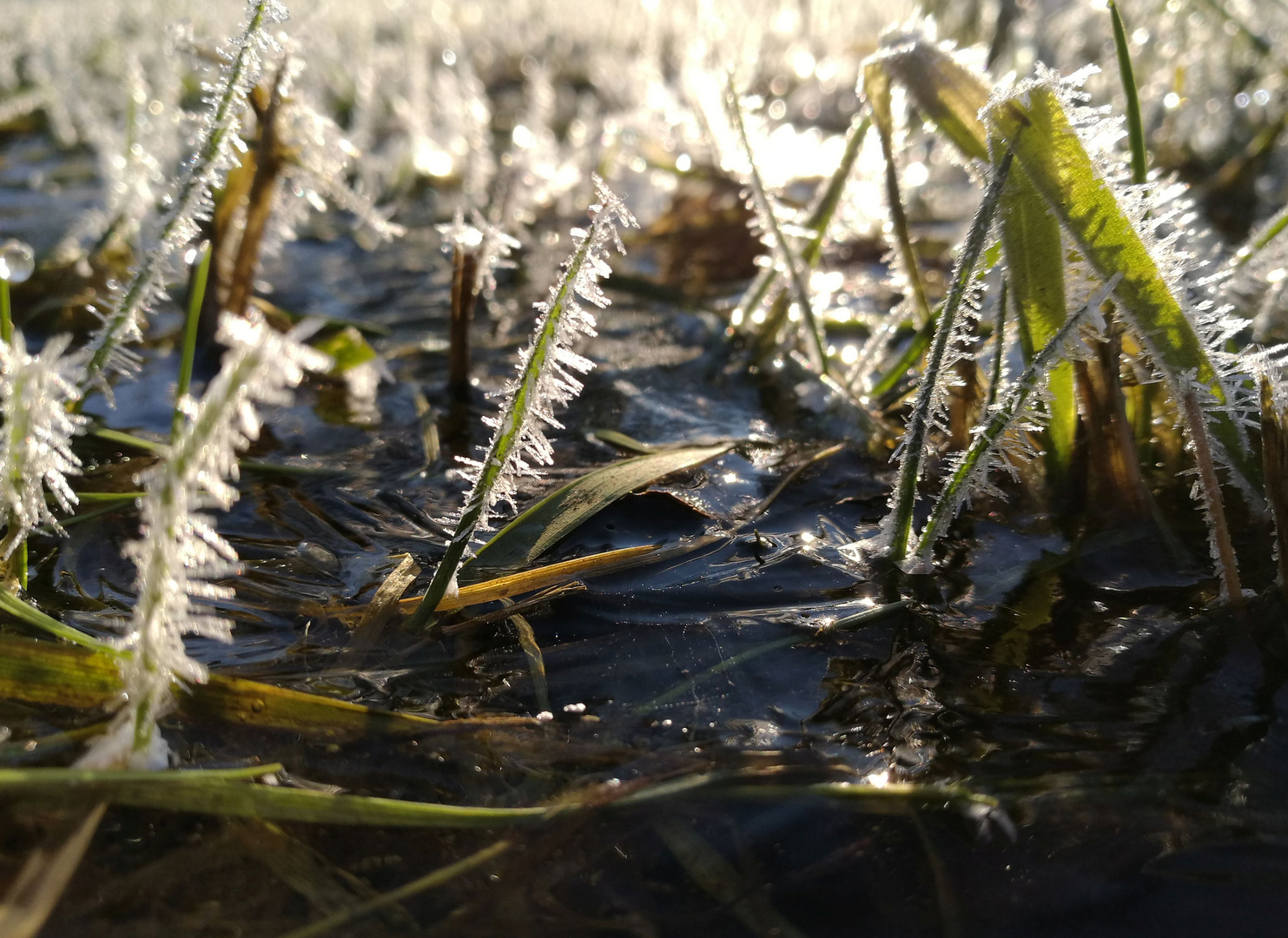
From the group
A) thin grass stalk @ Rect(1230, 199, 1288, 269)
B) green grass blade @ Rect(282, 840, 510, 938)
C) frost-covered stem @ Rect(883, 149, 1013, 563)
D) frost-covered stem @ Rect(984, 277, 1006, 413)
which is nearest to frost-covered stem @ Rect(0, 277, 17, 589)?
green grass blade @ Rect(282, 840, 510, 938)

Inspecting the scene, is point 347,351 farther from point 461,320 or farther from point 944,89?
point 944,89

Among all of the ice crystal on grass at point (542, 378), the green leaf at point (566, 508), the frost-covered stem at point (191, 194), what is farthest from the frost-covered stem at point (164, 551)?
the frost-covered stem at point (191, 194)

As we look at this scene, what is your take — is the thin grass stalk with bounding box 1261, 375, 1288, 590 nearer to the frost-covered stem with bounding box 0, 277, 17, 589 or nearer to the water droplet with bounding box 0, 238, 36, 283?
the frost-covered stem with bounding box 0, 277, 17, 589

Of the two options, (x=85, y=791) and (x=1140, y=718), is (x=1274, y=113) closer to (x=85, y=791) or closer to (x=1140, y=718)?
(x=1140, y=718)

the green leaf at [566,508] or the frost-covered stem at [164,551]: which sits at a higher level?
the green leaf at [566,508]

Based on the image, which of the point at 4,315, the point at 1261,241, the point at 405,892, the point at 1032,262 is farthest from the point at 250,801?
the point at 1261,241

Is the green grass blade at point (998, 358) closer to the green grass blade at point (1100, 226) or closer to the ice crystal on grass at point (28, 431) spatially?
the green grass blade at point (1100, 226)
